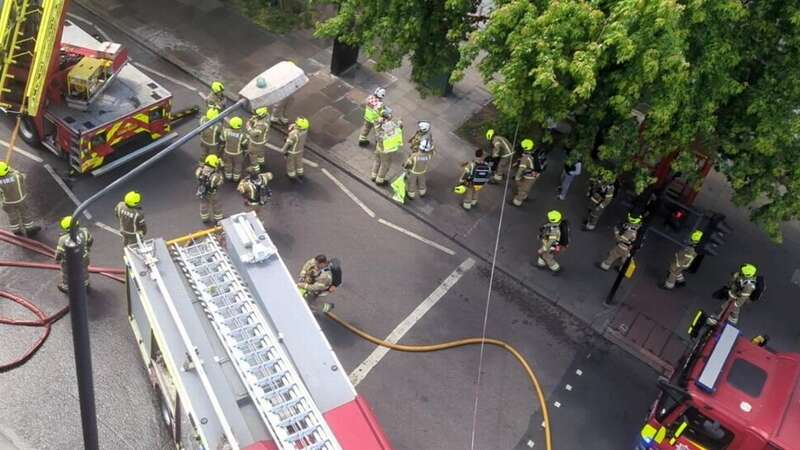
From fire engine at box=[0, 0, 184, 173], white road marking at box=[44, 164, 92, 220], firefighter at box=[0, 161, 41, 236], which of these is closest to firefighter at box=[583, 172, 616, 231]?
fire engine at box=[0, 0, 184, 173]

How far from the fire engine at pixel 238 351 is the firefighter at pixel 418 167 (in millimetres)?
4917

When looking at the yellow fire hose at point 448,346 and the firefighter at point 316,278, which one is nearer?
the firefighter at point 316,278

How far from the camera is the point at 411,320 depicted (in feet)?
40.3

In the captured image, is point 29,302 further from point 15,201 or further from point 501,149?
point 501,149

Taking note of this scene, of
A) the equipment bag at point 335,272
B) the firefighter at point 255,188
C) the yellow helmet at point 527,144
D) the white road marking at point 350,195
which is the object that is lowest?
the white road marking at point 350,195

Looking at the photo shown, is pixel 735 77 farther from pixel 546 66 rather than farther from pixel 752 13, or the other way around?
pixel 546 66

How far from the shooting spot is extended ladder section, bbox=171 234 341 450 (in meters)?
7.25

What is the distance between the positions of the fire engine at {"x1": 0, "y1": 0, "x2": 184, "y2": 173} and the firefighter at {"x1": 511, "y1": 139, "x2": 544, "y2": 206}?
698 centimetres

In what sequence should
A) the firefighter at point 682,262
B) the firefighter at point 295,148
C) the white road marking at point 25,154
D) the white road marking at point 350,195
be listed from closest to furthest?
the firefighter at point 682,262 < the firefighter at point 295,148 < the white road marking at point 25,154 < the white road marking at point 350,195

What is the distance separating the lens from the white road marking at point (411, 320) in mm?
11341

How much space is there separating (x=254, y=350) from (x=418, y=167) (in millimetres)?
6628

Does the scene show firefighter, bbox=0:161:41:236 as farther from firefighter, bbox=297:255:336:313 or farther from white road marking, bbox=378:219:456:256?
white road marking, bbox=378:219:456:256

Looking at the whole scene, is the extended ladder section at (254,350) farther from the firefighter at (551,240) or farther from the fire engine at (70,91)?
the firefighter at (551,240)

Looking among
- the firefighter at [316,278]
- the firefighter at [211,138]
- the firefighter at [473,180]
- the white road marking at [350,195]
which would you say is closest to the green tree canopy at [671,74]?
the firefighter at [473,180]
